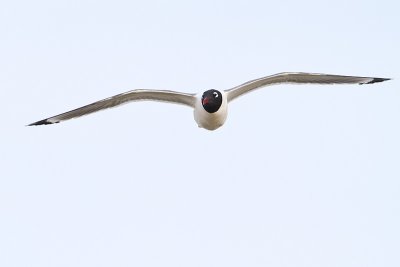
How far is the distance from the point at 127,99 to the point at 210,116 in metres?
1.67

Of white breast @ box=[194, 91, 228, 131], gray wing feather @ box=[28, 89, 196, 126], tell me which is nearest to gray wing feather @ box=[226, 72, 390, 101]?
white breast @ box=[194, 91, 228, 131]

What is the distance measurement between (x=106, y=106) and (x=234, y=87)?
8.28 ft

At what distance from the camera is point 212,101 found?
2261 centimetres

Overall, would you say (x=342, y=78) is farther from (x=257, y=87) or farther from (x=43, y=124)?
(x=43, y=124)

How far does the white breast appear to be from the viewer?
22.7 meters

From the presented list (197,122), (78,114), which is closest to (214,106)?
(197,122)

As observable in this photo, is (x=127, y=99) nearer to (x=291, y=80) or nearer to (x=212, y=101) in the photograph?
(x=212, y=101)

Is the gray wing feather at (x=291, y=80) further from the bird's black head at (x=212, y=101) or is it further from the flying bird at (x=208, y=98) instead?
the bird's black head at (x=212, y=101)

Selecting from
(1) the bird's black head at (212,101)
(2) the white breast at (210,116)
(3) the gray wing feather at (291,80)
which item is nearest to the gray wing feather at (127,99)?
(2) the white breast at (210,116)

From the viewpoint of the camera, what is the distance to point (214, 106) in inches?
890

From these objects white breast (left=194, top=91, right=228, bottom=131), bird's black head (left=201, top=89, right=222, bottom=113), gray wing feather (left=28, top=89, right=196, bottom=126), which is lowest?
white breast (left=194, top=91, right=228, bottom=131)

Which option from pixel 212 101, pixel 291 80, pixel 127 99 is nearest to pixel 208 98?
pixel 212 101

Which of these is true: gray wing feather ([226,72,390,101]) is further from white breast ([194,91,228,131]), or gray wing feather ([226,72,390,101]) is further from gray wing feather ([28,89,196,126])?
gray wing feather ([28,89,196,126])

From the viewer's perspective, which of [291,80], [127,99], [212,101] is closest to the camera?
[212,101]
